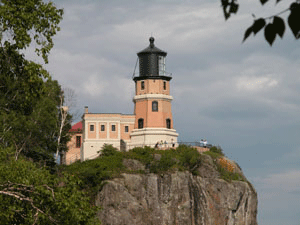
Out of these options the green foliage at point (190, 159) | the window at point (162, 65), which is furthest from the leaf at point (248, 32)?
the window at point (162, 65)

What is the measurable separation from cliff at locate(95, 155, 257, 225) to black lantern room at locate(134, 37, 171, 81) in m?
14.0

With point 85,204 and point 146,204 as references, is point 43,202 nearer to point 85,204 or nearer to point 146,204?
point 85,204

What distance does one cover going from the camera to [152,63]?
70.6m

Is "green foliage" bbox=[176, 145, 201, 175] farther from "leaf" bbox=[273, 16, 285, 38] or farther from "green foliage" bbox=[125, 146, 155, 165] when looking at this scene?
"leaf" bbox=[273, 16, 285, 38]

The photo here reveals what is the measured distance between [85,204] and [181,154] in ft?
136

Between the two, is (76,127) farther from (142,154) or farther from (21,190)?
(21,190)

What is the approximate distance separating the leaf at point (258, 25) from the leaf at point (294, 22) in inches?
10.3

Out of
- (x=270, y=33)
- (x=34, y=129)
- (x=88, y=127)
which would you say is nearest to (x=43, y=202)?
(x=270, y=33)

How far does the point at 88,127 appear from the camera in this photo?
227 feet

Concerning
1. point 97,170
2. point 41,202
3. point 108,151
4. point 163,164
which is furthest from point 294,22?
point 108,151

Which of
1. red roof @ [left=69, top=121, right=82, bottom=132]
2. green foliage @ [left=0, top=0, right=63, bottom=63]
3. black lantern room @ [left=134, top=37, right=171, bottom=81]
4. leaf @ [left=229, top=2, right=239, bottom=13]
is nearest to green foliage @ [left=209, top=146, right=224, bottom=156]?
black lantern room @ [left=134, top=37, right=171, bottom=81]

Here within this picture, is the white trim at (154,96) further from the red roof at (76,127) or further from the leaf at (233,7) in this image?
the leaf at (233,7)

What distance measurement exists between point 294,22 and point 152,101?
64.5 m

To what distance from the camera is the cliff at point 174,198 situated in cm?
5506
